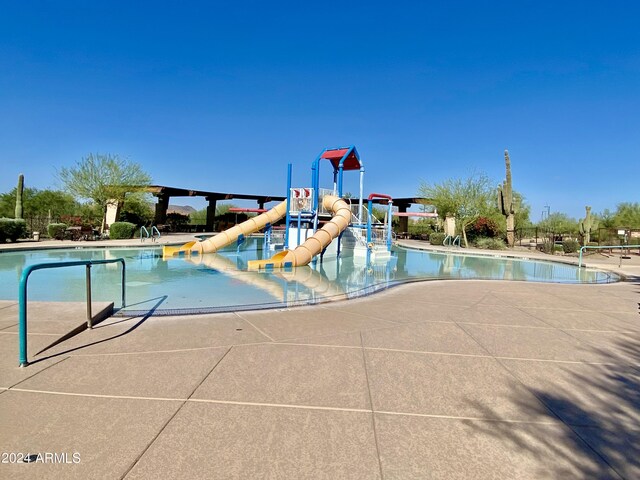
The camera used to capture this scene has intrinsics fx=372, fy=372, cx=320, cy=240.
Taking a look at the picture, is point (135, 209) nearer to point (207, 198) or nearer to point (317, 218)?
point (207, 198)

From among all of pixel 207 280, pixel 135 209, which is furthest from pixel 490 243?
pixel 135 209

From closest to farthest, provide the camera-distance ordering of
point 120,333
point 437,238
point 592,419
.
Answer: point 592,419 < point 120,333 < point 437,238

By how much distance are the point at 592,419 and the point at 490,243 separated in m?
24.5

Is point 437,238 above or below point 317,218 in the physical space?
below

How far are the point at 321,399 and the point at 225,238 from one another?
49.0 feet

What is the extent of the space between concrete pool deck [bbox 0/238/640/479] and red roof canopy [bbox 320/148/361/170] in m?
14.9

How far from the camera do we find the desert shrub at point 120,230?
22.9 metres

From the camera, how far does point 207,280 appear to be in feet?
32.1

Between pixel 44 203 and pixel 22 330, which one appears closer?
pixel 22 330

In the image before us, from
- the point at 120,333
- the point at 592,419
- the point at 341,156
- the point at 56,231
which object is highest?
the point at 341,156

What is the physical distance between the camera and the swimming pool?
7.08 m

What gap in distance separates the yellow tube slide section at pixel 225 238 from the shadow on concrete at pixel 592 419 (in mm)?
14712

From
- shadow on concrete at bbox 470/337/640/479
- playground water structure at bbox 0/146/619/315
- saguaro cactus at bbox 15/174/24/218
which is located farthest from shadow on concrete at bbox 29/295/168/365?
saguaro cactus at bbox 15/174/24/218

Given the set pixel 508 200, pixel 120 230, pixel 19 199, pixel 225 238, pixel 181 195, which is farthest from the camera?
pixel 181 195
